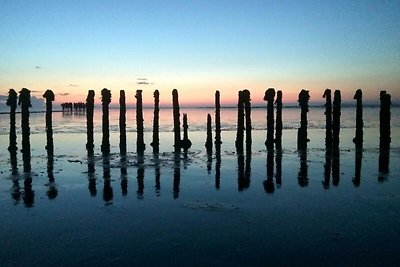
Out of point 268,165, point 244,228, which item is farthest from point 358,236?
point 268,165

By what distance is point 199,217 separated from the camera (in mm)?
8094

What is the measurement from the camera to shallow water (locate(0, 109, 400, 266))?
601cm

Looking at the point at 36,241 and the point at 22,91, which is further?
the point at 22,91

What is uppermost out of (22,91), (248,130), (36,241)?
(22,91)

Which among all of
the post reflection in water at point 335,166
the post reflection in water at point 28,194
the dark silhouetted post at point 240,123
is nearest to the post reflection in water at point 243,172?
the dark silhouetted post at point 240,123

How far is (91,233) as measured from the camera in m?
7.11

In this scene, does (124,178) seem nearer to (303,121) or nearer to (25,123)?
(25,123)

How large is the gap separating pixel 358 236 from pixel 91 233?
5.43m

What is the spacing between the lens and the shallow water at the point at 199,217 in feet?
19.7

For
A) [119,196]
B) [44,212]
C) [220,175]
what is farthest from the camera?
[220,175]

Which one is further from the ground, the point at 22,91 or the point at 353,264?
the point at 22,91

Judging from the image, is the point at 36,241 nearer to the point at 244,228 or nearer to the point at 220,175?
the point at 244,228

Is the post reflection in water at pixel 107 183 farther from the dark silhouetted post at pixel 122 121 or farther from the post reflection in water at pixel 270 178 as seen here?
the post reflection in water at pixel 270 178

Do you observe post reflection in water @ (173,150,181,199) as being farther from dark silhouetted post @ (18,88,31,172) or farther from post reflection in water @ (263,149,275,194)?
dark silhouetted post @ (18,88,31,172)
